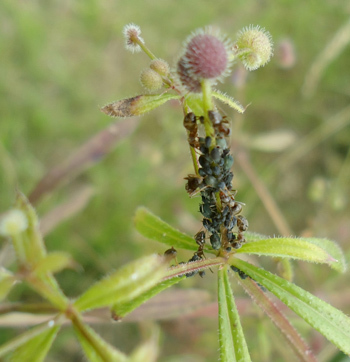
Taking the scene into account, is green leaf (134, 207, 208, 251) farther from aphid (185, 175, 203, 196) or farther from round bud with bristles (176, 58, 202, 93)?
round bud with bristles (176, 58, 202, 93)

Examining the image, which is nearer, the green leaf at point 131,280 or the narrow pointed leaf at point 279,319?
the green leaf at point 131,280

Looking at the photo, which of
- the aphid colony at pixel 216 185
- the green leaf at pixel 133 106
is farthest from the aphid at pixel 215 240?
the green leaf at pixel 133 106

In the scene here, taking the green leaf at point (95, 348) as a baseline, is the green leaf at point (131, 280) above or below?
above

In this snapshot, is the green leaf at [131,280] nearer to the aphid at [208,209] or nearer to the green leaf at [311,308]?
the aphid at [208,209]

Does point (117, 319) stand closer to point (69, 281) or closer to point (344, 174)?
point (69, 281)

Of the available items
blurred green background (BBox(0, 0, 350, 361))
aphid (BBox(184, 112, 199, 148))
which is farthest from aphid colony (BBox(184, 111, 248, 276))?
blurred green background (BBox(0, 0, 350, 361))
